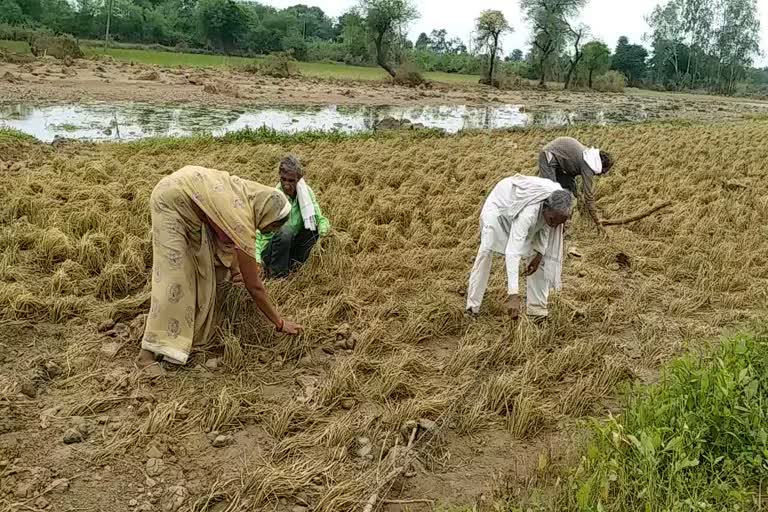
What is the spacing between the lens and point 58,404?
3.23 m

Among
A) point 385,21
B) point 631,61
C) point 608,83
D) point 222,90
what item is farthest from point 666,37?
point 222,90

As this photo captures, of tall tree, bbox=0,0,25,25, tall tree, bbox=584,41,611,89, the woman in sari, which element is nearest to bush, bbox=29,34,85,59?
tall tree, bbox=0,0,25,25

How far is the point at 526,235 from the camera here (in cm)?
397

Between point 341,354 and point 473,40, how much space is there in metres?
42.1

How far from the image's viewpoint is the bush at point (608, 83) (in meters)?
44.7

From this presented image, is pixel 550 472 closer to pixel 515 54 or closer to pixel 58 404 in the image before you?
pixel 58 404

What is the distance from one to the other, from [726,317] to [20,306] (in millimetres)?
5081

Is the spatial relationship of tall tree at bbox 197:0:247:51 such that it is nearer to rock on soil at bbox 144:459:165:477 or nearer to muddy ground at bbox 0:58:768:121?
muddy ground at bbox 0:58:768:121

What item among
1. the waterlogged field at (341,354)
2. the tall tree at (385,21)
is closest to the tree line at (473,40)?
the tall tree at (385,21)

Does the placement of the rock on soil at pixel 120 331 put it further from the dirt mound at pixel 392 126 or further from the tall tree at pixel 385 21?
the tall tree at pixel 385 21

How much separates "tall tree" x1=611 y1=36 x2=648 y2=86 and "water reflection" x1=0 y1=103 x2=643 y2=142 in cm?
3795

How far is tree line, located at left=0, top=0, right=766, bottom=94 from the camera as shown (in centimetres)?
4112

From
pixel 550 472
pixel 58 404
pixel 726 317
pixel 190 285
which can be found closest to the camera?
pixel 550 472

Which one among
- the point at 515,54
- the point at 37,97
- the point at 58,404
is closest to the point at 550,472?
the point at 58,404
